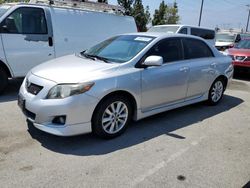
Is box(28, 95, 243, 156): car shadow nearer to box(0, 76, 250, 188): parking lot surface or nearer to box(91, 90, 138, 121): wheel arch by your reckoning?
box(0, 76, 250, 188): parking lot surface

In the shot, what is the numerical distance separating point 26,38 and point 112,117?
10.9 feet

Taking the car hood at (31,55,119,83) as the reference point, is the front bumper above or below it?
below

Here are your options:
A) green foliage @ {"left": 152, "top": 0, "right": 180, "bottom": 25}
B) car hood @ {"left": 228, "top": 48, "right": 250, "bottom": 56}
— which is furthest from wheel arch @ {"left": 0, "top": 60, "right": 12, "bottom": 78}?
green foliage @ {"left": 152, "top": 0, "right": 180, "bottom": 25}

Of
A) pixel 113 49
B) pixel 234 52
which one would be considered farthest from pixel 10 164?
pixel 234 52

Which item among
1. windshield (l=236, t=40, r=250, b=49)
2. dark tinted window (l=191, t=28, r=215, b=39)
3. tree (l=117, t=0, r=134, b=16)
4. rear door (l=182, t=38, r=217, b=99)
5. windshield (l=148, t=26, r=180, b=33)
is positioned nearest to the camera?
rear door (l=182, t=38, r=217, b=99)

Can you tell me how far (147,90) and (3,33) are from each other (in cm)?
349

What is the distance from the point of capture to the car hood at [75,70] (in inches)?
147

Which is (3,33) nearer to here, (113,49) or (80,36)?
(80,36)

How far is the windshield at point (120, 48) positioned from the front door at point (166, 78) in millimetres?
247

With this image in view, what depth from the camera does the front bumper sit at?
3.57 m

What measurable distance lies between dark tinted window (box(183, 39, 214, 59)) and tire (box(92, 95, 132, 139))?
181cm

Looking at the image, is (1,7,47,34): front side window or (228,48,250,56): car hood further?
(228,48,250,56): car hood

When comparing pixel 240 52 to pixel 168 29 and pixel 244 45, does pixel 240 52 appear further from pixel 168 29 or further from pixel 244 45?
pixel 168 29

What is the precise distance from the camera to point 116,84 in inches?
154
